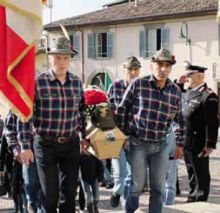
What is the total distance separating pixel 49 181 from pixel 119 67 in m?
25.3

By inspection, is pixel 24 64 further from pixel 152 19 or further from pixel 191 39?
pixel 152 19

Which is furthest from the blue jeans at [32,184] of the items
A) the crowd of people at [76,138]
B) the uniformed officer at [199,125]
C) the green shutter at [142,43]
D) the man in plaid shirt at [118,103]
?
the green shutter at [142,43]

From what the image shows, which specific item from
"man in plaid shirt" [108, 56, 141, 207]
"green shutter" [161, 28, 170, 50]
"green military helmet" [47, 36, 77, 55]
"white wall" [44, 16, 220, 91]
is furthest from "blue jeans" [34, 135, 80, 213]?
"green shutter" [161, 28, 170, 50]

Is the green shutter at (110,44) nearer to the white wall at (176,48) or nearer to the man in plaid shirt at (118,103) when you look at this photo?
the white wall at (176,48)

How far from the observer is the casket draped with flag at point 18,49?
3957 millimetres

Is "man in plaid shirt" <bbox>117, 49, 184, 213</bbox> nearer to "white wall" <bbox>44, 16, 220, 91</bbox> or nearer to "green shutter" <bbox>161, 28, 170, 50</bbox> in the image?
"white wall" <bbox>44, 16, 220, 91</bbox>

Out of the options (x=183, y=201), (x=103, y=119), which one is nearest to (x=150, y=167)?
(x=103, y=119)

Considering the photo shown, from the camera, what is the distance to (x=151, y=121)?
17.2ft

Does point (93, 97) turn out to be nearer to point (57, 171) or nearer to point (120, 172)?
point (120, 172)

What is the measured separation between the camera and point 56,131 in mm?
4824

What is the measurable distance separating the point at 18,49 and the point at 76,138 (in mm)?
1236

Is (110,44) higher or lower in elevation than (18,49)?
higher

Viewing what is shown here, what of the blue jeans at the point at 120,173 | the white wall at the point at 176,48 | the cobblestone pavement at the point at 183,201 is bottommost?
the cobblestone pavement at the point at 183,201

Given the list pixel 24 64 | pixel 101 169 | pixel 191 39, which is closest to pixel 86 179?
pixel 101 169
